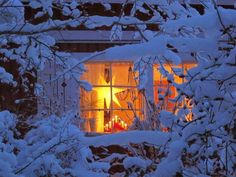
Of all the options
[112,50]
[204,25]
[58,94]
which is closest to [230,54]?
[204,25]

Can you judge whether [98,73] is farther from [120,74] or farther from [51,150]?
[51,150]

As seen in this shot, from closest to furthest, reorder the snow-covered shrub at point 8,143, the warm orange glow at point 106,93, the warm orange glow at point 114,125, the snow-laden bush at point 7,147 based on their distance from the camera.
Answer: the snow-laden bush at point 7,147, the snow-covered shrub at point 8,143, the warm orange glow at point 114,125, the warm orange glow at point 106,93

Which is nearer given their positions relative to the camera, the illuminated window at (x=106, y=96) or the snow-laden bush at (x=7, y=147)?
the snow-laden bush at (x=7, y=147)

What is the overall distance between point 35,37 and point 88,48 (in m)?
4.01

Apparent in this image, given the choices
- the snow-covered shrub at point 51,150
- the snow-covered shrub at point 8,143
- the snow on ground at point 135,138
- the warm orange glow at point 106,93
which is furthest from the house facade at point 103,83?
the snow on ground at point 135,138

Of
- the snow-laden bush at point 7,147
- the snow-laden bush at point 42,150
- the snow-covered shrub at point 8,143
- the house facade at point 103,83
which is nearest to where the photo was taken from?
the snow-laden bush at point 7,147

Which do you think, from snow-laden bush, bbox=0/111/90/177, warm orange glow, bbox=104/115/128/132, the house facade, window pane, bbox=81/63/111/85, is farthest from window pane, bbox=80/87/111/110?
snow-laden bush, bbox=0/111/90/177

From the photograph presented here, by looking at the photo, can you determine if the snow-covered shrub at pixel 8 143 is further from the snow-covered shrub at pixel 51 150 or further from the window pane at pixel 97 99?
the window pane at pixel 97 99

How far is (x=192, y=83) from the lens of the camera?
2.43 m

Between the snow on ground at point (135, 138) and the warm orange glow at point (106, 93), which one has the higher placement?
the snow on ground at point (135, 138)

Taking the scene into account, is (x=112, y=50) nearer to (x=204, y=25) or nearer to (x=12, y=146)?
(x=204, y=25)

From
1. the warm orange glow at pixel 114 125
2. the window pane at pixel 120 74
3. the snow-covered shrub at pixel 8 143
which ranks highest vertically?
the snow-covered shrub at pixel 8 143

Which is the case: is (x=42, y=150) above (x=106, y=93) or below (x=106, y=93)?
above

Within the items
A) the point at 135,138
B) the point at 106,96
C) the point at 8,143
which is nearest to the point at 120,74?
the point at 106,96
